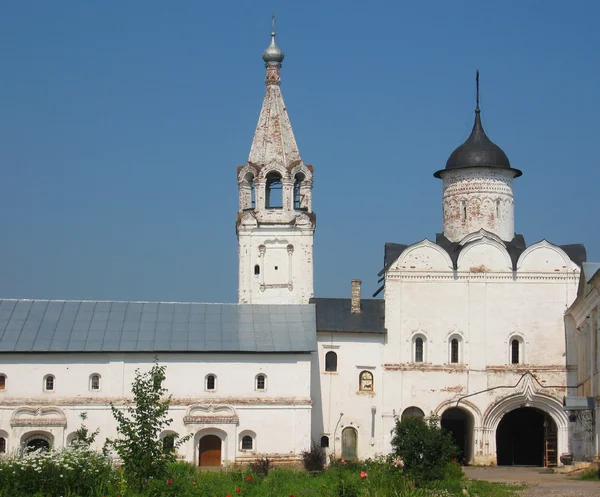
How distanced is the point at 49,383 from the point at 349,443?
9173 mm

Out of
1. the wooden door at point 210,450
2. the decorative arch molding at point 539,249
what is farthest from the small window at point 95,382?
the decorative arch molding at point 539,249

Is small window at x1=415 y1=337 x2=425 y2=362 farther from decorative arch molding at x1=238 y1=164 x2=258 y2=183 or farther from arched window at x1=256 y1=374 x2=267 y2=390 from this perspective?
decorative arch molding at x1=238 y1=164 x2=258 y2=183

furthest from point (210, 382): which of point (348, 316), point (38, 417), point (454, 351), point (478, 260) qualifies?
point (478, 260)

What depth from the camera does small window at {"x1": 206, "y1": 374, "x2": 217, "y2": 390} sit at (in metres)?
34.2

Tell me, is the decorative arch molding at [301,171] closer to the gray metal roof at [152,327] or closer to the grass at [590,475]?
the gray metal roof at [152,327]

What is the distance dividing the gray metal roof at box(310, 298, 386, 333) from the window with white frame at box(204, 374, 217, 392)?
3843 mm

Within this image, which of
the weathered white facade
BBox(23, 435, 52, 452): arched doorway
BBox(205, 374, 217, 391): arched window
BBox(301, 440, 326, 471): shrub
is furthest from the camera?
BBox(205, 374, 217, 391): arched window

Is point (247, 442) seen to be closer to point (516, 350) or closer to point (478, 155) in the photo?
point (516, 350)

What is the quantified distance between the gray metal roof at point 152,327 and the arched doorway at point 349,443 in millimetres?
3266

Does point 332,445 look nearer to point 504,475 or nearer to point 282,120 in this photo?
point 504,475

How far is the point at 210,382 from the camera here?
113ft

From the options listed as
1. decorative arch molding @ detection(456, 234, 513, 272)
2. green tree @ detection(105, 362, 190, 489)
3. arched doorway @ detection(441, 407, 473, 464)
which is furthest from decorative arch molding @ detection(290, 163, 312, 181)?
green tree @ detection(105, 362, 190, 489)

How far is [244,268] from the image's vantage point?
38.3 metres

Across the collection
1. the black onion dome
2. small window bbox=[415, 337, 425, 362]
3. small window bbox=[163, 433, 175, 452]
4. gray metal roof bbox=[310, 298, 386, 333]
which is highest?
the black onion dome
